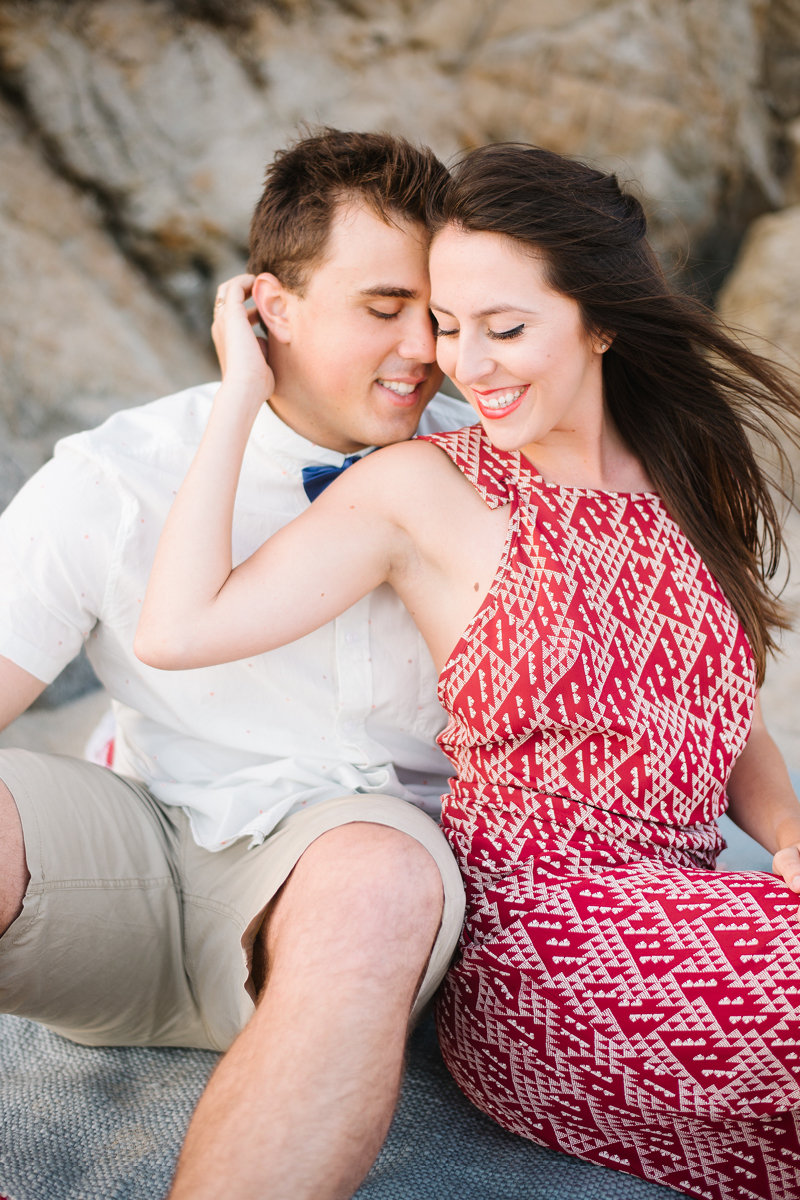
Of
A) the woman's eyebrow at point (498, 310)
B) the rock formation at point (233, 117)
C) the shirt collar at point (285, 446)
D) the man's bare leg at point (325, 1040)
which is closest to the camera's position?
the man's bare leg at point (325, 1040)

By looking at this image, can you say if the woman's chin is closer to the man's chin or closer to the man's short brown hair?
the man's chin

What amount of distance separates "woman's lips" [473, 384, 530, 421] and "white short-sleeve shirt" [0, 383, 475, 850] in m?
0.42

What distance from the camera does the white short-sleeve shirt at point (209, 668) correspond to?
5.95 feet

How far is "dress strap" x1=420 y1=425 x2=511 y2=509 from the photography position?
176 cm

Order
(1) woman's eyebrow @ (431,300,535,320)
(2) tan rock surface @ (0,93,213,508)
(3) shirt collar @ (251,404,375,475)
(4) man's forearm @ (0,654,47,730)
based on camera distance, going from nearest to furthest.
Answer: (1) woman's eyebrow @ (431,300,535,320)
(4) man's forearm @ (0,654,47,730)
(3) shirt collar @ (251,404,375,475)
(2) tan rock surface @ (0,93,213,508)

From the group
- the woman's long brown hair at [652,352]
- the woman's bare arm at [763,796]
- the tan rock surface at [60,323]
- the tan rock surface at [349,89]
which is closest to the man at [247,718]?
the woman's long brown hair at [652,352]

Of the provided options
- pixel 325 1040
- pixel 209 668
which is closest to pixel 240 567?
pixel 209 668

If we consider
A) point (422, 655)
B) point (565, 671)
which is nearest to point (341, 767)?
point (422, 655)

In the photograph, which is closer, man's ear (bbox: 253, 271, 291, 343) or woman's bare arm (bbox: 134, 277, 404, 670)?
woman's bare arm (bbox: 134, 277, 404, 670)

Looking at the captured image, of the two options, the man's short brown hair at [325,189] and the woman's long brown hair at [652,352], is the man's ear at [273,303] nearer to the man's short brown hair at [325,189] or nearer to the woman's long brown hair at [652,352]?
the man's short brown hair at [325,189]

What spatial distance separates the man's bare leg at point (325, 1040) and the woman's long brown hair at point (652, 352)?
3.06 ft

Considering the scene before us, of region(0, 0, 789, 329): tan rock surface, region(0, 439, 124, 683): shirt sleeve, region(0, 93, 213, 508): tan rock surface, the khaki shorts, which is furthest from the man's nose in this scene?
region(0, 0, 789, 329): tan rock surface

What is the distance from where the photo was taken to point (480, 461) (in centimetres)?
180

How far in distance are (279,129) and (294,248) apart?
3.31m
